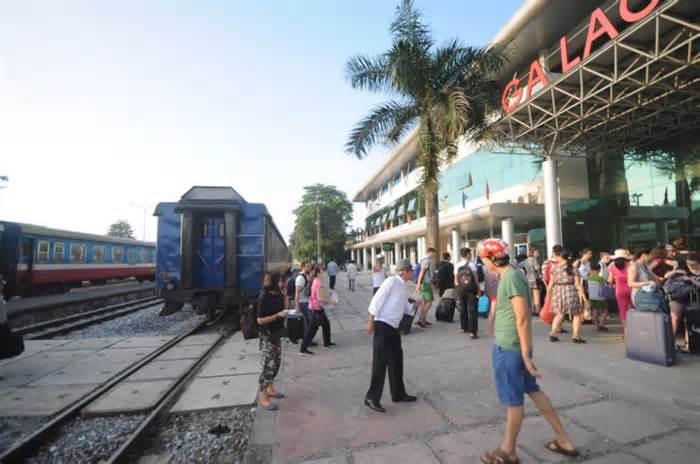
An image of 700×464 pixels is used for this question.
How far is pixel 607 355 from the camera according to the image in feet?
17.3

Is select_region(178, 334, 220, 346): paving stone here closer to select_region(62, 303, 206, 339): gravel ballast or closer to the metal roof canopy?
select_region(62, 303, 206, 339): gravel ballast

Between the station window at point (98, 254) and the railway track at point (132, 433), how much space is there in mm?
15763

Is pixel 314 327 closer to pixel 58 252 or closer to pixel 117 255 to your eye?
pixel 58 252

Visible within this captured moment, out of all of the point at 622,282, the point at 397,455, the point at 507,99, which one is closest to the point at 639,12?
the point at 507,99

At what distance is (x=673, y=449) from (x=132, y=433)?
4904 mm

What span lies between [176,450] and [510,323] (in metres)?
3.24

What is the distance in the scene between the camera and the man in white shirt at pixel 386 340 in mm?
3693

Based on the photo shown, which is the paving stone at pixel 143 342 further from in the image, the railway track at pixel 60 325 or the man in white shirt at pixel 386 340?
the man in white shirt at pixel 386 340

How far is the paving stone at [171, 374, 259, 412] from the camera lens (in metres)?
4.14

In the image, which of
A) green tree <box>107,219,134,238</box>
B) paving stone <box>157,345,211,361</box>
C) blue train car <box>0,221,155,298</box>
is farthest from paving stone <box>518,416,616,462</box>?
green tree <box>107,219,134,238</box>

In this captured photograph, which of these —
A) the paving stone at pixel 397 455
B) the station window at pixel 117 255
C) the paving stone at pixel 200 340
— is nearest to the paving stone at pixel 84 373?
the paving stone at pixel 200 340

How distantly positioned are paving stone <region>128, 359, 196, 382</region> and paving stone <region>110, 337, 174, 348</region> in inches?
62.5

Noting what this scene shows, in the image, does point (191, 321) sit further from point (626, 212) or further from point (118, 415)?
point (626, 212)

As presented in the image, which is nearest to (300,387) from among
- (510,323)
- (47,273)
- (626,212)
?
(510,323)
